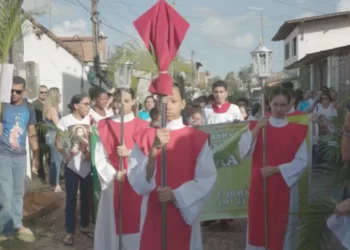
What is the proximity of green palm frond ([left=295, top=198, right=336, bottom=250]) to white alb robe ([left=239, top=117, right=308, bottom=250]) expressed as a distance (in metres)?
0.46

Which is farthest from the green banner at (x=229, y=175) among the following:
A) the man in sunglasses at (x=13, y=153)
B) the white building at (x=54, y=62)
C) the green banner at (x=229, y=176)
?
the white building at (x=54, y=62)

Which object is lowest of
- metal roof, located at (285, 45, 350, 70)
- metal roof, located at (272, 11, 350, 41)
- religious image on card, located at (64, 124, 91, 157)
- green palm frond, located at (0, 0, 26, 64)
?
religious image on card, located at (64, 124, 91, 157)

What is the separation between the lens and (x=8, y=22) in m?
5.82

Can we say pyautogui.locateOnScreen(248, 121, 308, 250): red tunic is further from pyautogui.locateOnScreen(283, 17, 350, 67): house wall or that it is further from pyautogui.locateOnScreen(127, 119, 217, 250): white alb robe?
pyautogui.locateOnScreen(283, 17, 350, 67): house wall

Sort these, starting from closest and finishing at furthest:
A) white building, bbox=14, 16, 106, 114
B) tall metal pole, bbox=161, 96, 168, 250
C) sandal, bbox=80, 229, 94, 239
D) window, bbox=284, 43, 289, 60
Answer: tall metal pole, bbox=161, 96, 168, 250 → sandal, bbox=80, 229, 94, 239 → white building, bbox=14, 16, 106, 114 → window, bbox=284, 43, 289, 60

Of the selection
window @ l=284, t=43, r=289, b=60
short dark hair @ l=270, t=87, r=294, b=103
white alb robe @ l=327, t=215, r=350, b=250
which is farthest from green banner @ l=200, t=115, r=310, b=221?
window @ l=284, t=43, r=289, b=60

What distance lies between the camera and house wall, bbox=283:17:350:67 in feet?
105

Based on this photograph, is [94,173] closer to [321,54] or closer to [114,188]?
[114,188]

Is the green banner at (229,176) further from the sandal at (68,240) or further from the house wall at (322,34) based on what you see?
the house wall at (322,34)

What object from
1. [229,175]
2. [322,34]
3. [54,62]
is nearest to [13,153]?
[229,175]

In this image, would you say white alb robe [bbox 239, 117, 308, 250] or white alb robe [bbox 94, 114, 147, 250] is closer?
white alb robe [bbox 239, 117, 308, 250]

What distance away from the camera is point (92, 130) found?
629 cm

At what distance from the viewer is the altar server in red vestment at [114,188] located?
533 cm

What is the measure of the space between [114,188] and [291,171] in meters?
1.73
